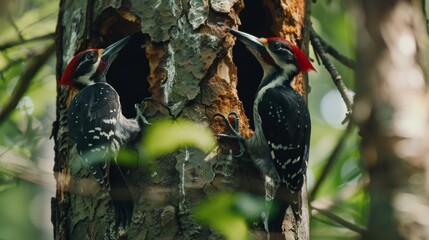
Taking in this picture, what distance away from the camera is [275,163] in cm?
356

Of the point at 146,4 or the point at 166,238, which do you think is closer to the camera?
the point at 166,238

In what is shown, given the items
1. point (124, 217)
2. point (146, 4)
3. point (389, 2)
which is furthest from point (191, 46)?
point (389, 2)

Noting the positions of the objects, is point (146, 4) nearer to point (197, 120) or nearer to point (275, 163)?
point (197, 120)

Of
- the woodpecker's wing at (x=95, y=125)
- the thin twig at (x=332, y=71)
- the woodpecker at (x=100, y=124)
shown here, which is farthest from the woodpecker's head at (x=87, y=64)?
the thin twig at (x=332, y=71)

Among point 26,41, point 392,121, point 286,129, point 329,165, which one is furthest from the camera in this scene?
point 26,41

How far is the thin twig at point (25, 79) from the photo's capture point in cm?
448

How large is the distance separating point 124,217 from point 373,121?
2.58 metres

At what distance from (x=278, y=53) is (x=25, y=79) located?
5.86 feet

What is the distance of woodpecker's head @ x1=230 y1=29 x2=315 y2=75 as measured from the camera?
3.86 m

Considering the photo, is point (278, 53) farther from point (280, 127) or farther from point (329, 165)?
point (329, 165)

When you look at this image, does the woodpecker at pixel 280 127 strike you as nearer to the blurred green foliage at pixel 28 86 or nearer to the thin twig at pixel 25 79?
the blurred green foliage at pixel 28 86

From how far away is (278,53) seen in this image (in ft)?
13.0

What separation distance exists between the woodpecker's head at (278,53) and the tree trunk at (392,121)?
2994 mm

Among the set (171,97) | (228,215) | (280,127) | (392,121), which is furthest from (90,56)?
(392,121)
